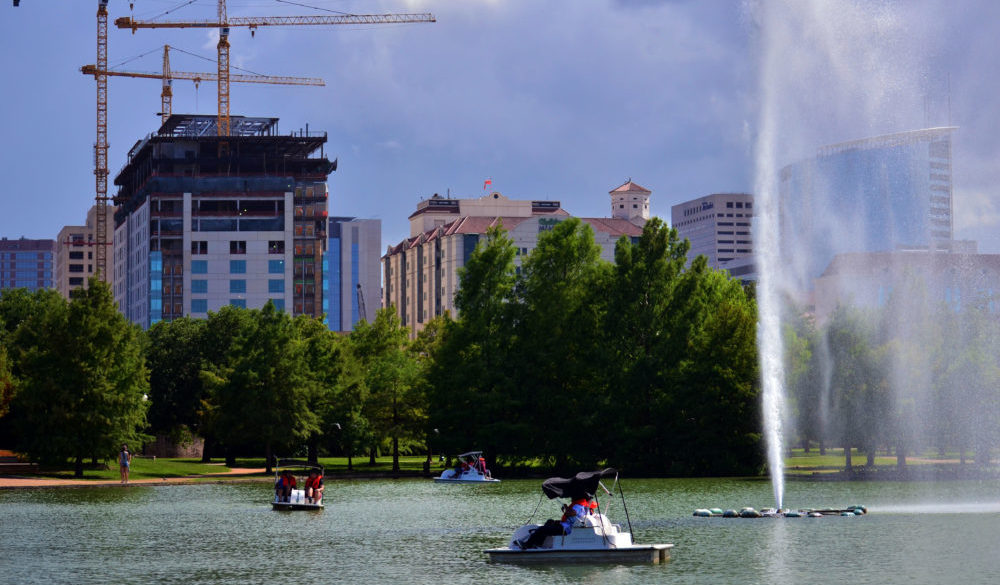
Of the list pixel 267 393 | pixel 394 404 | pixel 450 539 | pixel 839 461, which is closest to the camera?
pixel 450 539

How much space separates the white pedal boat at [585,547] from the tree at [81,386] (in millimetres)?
68682

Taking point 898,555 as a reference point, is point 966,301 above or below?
above

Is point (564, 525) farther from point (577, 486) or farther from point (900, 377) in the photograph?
point (900, 377)

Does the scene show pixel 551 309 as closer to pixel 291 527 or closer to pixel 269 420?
pixel 269 420

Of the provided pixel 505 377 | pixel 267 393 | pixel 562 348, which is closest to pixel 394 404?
pixel 505 377

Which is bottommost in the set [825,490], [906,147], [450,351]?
[825,490]

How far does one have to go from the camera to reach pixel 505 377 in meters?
123

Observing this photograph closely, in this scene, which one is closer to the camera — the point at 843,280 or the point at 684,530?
the point at 684,530

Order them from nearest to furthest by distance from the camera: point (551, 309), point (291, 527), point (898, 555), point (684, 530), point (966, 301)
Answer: point (898, 555), point (684, 530), point (291, 527), point (966, 301), point (551, 309)

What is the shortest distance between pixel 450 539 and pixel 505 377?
64774mm

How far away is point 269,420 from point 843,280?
6185 cm

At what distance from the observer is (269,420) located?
12169 cm

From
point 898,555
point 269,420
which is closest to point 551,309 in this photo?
point 269,420

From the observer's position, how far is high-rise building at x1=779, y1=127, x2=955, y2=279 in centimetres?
8462
